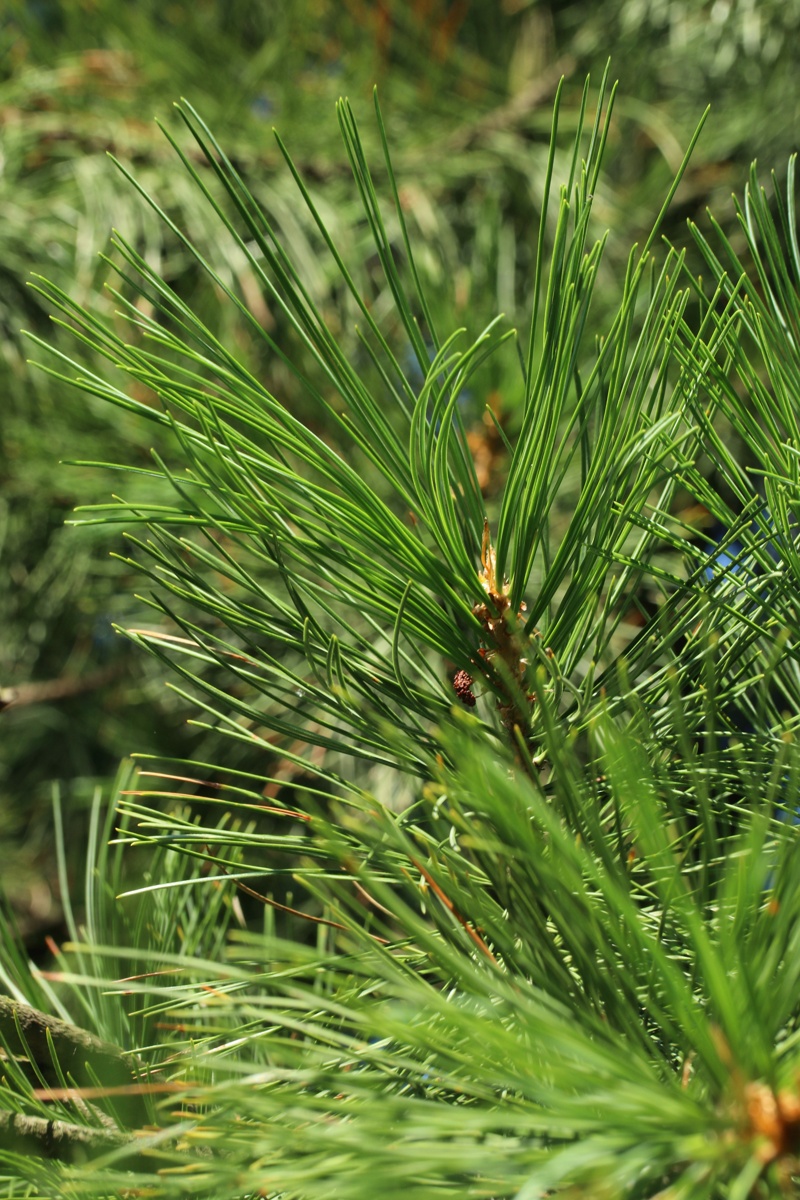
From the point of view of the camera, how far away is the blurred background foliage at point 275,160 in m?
0.93

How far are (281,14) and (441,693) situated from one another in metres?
1.10

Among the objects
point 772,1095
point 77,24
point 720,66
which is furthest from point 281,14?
point 772,1095

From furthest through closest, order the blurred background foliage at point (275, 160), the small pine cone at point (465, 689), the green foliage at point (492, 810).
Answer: the blurred background foliage at point (275, 160)
the small pine cone at point (465, 689)
the green foliage at point (492, 810)

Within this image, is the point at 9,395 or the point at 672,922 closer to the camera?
the point at 672,922

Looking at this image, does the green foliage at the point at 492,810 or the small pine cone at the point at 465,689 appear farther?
the small pine cone at the point at 465,689

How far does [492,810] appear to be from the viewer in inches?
9.1

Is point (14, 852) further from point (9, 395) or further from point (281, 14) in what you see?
point (281, 14)

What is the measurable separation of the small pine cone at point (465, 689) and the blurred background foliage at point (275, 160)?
1.39 feet

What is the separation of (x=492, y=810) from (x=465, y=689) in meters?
0.13

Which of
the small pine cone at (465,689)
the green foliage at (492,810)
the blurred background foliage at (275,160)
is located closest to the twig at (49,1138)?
the green foliage at (492,810)

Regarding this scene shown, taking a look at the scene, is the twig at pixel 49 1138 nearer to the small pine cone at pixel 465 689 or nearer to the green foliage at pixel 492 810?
the green foliage at pixel 492 810

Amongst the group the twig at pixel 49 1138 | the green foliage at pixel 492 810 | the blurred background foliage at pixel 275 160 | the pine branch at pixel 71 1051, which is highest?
the blurred background foliage at pixel 275 160

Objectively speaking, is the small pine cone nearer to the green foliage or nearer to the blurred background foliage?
the green foliage

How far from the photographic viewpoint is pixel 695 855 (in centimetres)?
39
